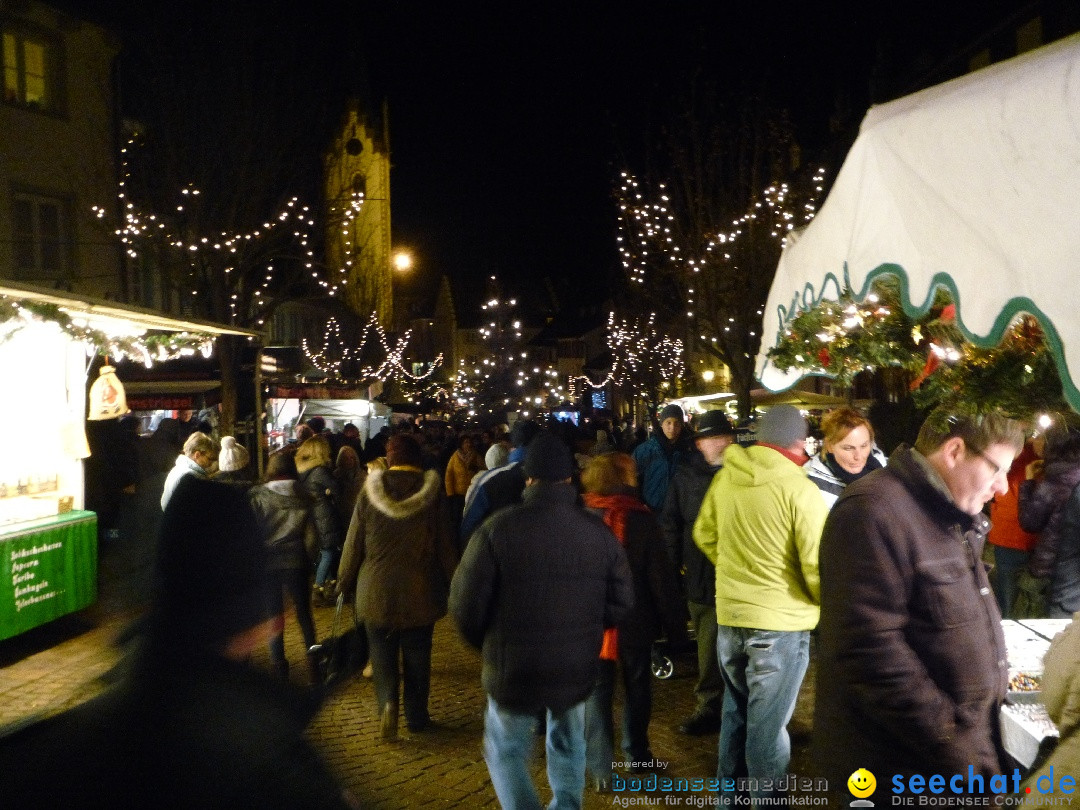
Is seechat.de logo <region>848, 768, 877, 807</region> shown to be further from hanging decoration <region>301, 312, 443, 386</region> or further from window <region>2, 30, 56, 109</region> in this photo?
hanging decoration <region>301, 312, 443, 386</region>

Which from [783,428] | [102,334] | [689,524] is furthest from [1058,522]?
[102,334]

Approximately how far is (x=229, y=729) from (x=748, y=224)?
19365 mm

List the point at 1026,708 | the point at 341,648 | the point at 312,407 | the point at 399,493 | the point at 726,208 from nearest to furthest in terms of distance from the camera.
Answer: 1. the point at 1026,708
2. the point at 399,493
3. the point at 341,648
4. the point at 726,208
5. the point at 312,407

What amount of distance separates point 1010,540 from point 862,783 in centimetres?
512

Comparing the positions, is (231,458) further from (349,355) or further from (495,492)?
(349,355)

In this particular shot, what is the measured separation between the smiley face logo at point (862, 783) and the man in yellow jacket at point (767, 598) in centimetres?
171

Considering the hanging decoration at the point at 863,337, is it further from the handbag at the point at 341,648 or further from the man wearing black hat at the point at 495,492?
the handbag at the point at 341,648

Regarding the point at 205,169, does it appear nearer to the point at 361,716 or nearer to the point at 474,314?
the point at 361,716

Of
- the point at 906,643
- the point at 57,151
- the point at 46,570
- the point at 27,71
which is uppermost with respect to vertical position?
the point at 27,71

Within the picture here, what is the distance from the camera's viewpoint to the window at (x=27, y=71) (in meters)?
17.0

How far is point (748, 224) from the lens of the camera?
66.2 ft

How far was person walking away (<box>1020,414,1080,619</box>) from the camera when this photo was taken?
6223mm

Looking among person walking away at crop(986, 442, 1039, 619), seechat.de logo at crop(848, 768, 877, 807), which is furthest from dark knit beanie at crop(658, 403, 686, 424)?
seechat.de logo at crop(848, 768, 877, 807)

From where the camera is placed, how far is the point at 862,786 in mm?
2746
